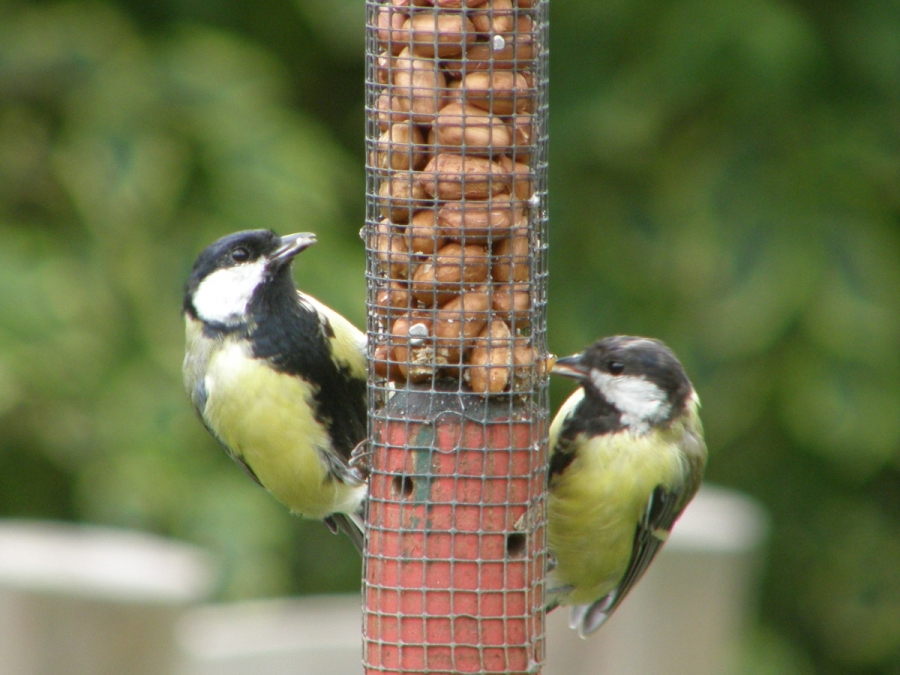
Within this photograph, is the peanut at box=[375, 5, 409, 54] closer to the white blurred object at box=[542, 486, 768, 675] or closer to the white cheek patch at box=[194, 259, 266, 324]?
the white cheek patch at box=[194, 259, 266, 324]

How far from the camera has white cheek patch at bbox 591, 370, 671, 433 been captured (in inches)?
127

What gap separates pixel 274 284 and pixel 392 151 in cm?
60

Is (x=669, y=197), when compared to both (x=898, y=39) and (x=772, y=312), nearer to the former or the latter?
(x=772, y=312)

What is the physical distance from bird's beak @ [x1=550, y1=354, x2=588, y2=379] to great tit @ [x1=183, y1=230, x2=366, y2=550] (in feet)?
1.53

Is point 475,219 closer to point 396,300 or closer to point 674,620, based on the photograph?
point 396,300

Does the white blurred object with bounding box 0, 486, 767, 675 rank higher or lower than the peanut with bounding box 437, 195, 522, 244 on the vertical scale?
lower

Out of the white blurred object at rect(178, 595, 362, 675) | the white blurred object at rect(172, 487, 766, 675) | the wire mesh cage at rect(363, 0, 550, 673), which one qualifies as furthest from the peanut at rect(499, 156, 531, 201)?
the white blurred object at rect(172, 487, 766, 675)

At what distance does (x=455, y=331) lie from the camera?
2.70 meters

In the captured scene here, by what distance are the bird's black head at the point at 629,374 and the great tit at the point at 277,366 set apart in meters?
0.52

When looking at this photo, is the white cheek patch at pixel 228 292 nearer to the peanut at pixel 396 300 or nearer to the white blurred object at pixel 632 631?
the peanut at pixel 396 300

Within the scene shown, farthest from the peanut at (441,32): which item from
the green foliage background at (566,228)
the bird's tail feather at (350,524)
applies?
the green foliage background at (566,228)

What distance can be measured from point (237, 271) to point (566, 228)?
9.49 ft

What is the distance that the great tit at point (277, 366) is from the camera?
3.14 m

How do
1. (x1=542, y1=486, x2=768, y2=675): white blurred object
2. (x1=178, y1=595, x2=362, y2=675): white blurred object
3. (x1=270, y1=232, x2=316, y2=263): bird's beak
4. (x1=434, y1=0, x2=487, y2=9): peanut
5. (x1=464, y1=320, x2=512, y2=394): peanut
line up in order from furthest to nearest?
(x1=542, y1=486, x2=768, y2=675): white blurred object → (x1=178, y1=595, x2=362, y2=675): white blurred object → (x1=270, y1=232, x2=316, y2=263): bird's beak → (x1=464, y1=320, x2=512, y2=394): peanut → (x1=434, y1=0, x2=487, y2=9): peanut
